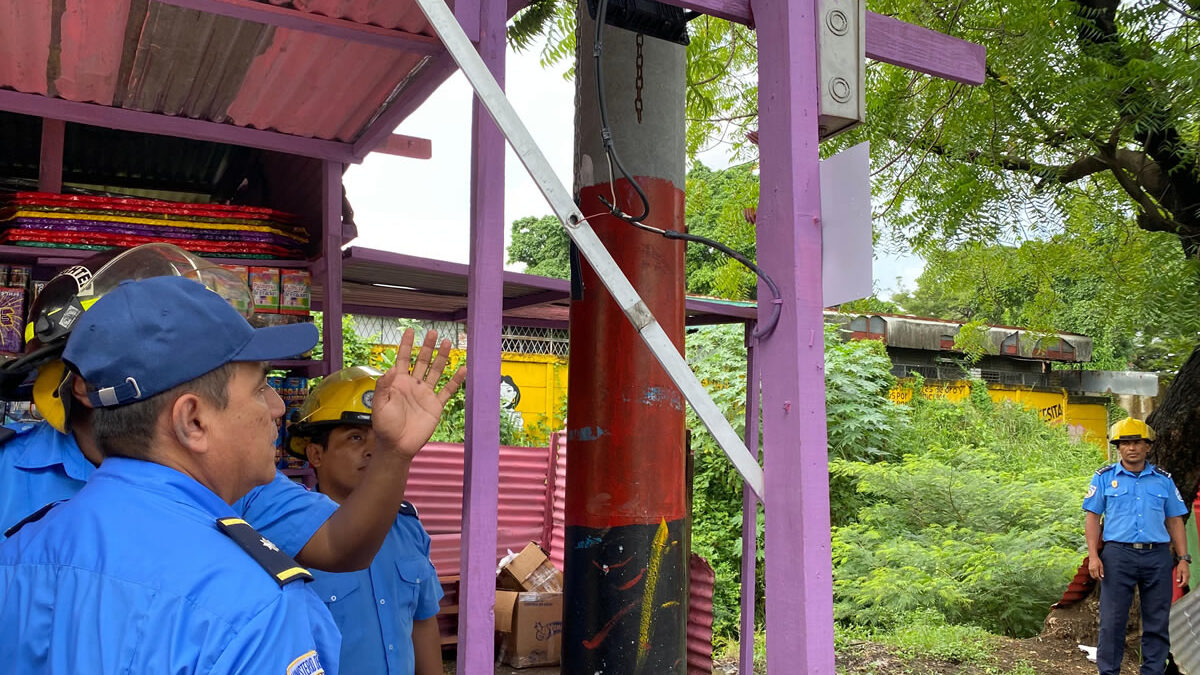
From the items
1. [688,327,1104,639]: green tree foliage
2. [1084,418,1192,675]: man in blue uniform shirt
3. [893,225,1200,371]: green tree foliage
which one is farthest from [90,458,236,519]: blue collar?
[688,327,1104,639]: green tree foliage

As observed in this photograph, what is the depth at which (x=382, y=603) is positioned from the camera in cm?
229

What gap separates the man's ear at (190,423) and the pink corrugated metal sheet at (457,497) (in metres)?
6.24

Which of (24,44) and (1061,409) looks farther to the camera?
(1061,409)

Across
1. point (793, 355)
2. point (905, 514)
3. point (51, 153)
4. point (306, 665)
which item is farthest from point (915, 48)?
point (905, 514)

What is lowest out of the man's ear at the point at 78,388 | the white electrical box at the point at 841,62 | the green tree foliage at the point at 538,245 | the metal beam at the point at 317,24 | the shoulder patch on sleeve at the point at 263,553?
the shoulder patch on sleeve at the point at 263,553

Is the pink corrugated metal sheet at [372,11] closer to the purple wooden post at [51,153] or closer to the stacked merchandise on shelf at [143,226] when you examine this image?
the stacked merchandise on shelf at [143,226]

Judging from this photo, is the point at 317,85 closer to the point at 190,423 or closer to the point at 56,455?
the point at 56,455

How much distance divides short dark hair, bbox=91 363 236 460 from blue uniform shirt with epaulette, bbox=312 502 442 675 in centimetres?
91

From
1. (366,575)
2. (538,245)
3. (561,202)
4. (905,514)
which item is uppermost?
(538,245)

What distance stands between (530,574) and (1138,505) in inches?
179

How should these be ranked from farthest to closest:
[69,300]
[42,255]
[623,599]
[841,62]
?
[42,255] → [623,599] → [841,62] → [69,300]

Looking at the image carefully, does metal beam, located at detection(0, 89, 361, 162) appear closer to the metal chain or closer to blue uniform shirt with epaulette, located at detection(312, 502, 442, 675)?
the metal chain

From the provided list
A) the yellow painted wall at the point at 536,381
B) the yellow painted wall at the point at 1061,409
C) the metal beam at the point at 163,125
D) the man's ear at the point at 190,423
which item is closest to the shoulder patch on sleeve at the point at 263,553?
the man's ear at the point at 190,423

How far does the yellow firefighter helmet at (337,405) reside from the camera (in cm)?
258
